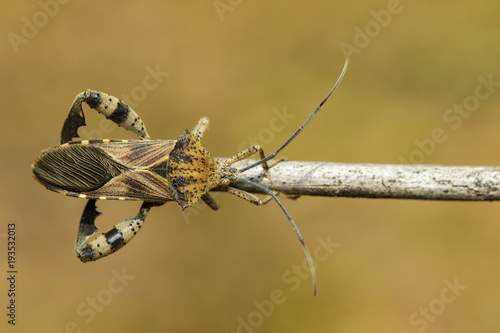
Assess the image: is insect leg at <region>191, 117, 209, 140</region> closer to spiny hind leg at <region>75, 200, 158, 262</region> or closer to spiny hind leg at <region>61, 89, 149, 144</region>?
spiny hind leg at <region>61, 89, 149, 144</region>

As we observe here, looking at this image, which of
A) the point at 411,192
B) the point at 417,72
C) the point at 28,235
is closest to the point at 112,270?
the point at 28,235

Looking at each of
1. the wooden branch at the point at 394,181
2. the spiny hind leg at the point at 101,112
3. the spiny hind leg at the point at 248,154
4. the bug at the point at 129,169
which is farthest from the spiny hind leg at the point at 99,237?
the wooden branch at the point at 394,181

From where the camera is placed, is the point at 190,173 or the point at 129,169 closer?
the point at 190,173

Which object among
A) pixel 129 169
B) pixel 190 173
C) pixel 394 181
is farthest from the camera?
pixel 129 169

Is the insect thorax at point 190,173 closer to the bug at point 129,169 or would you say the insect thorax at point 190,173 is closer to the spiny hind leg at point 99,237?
the bug at point 129,169

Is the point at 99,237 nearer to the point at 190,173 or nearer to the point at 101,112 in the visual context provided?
the point at 190,173

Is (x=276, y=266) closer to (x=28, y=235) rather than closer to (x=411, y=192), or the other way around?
(x=411, y=192)

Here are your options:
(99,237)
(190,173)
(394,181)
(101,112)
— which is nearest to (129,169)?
(190,173)
